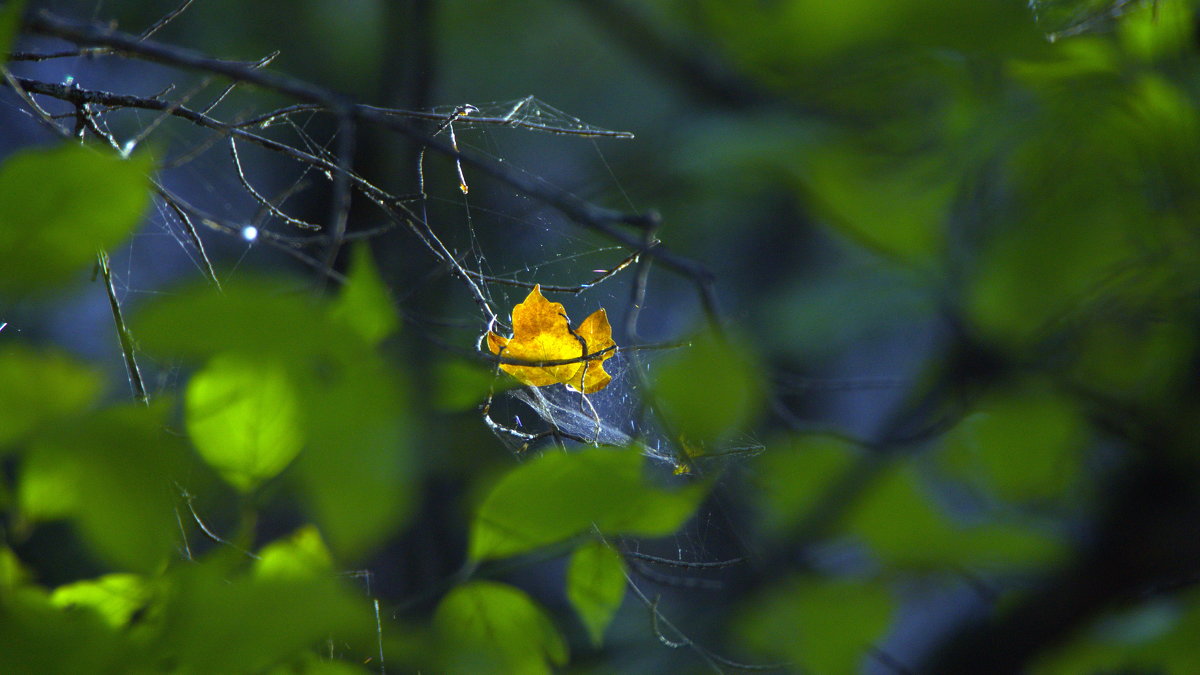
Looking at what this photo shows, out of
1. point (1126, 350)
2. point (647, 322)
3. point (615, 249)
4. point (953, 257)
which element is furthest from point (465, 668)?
point (647, 322)

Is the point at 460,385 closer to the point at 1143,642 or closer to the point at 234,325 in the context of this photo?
the point at 234,325

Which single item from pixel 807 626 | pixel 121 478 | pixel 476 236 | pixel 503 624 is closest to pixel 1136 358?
pixel 807 626

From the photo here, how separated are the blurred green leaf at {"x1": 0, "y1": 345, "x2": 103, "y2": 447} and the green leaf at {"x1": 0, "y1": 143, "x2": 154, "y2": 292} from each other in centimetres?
3

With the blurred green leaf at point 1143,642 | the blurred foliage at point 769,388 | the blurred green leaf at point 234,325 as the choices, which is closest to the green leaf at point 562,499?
the blurred foliage at point 769,388

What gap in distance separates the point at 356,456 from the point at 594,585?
243 mm

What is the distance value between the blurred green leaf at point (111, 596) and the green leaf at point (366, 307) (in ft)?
0.62

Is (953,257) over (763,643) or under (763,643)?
over

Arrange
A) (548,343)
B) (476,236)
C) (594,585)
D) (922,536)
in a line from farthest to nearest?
(476,236)
(548,343)
(594,585)
(922,536)

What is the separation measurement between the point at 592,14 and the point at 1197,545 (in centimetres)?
31

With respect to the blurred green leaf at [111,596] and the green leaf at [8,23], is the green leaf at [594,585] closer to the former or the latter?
the blurred green leaf at [111,596]

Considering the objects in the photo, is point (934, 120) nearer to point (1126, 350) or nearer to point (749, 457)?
point (1126, 350)

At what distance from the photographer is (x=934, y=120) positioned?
291 millimetres

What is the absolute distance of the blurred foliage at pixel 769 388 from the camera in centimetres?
23

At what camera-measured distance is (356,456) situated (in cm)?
22
